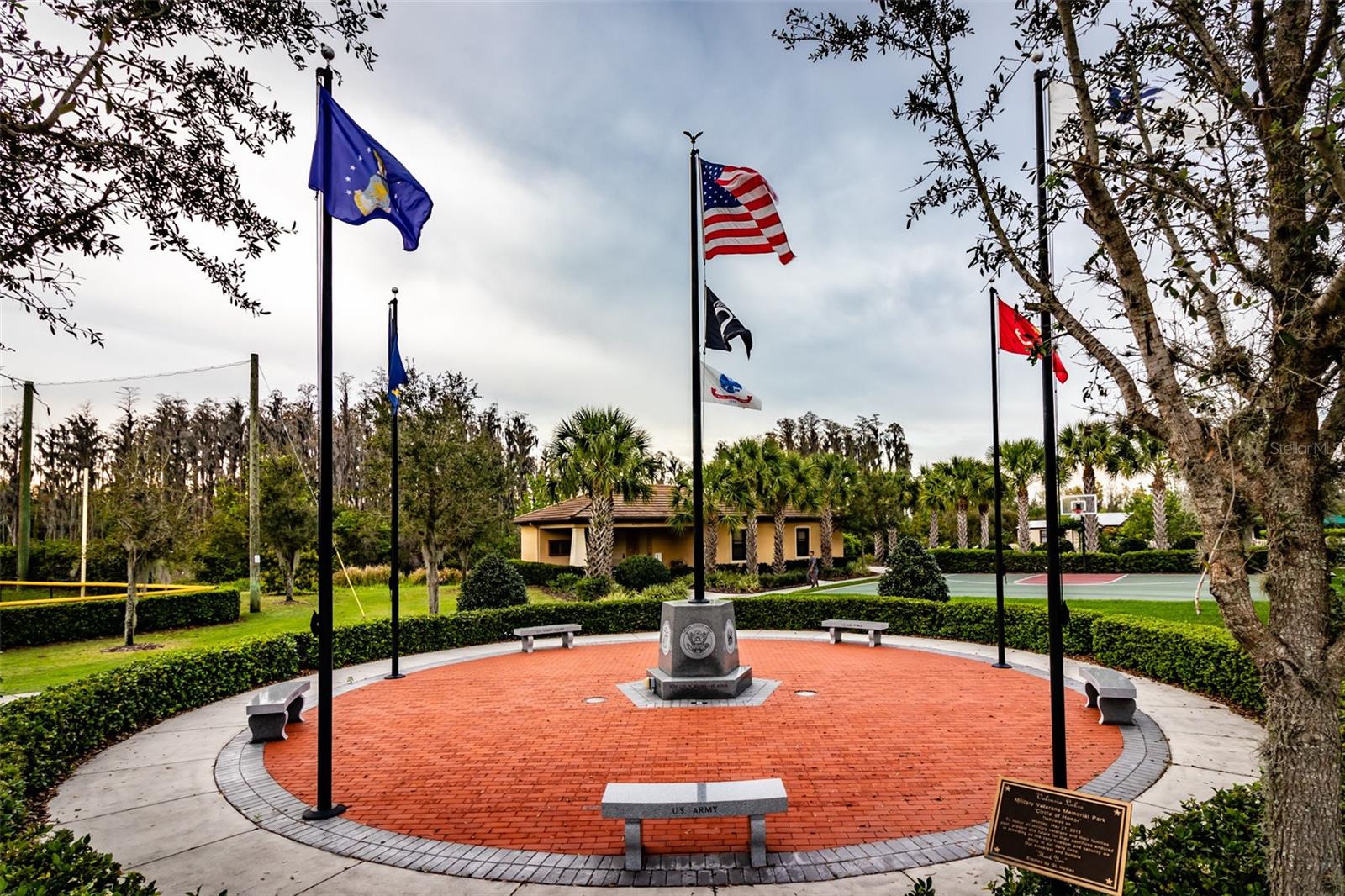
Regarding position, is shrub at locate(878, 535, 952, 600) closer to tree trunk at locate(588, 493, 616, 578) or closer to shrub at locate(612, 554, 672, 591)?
tree trunk at locate(588, 493, 616, 578)

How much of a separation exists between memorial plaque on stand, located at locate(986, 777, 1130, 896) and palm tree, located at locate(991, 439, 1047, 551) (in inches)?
1551

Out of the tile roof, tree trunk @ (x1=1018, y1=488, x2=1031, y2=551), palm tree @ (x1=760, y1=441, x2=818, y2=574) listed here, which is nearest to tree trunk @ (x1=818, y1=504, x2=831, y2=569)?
the tile roof

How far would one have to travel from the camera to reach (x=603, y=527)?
26.8m

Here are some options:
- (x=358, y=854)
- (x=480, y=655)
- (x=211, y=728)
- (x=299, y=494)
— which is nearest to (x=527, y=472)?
(x=299, y=494)

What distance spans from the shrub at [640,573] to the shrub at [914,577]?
469 inches

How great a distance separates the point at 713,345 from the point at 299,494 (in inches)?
909

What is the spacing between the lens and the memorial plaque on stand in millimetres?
4270

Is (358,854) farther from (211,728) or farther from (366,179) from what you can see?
(366,179)

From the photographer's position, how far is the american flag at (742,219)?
10.4 meters

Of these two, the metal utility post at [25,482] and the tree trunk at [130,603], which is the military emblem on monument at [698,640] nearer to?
the tree trunk at [130,603]

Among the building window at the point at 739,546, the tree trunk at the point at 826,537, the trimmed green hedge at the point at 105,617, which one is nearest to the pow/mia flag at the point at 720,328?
the trimmed green hedge at the point at 105,617

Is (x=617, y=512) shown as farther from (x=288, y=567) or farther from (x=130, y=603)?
(x=130, y=603)

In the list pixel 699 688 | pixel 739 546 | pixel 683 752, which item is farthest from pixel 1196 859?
pixel 739 546

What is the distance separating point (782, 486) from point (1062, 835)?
94.4 feet
